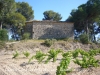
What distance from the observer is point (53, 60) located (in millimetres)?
14695

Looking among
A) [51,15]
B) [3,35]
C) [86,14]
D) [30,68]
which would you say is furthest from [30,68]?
[51,15]

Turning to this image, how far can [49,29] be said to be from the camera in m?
32.1

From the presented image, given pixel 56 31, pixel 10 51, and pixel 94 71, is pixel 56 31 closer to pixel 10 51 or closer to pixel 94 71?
pixel 10 51

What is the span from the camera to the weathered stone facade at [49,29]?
31.8 metres

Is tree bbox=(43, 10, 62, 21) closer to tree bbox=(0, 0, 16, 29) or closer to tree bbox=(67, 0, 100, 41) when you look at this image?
tree bbox=(67, 0, 100, 41)

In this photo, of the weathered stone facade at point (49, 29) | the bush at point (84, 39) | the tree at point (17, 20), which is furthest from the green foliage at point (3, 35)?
the bush at point (84, 39)

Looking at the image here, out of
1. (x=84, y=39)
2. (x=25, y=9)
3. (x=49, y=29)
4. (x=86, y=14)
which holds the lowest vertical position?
(x=84, y=39)

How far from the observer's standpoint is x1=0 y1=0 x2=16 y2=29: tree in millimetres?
30144

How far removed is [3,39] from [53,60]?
14.7 metres

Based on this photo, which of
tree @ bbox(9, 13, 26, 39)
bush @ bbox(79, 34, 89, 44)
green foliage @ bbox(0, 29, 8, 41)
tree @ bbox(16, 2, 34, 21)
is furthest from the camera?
tree @ bbox(16, 2, 34, 21)

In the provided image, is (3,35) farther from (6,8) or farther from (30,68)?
(30,68)

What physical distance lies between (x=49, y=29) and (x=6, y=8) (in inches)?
302

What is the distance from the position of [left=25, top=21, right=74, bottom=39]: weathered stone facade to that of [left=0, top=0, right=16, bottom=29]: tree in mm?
3988

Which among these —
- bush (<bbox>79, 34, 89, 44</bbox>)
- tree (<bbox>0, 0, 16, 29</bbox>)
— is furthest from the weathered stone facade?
tree (<bbox>0, 0, 16, 29</bbox>)
